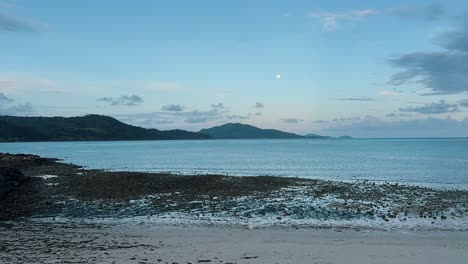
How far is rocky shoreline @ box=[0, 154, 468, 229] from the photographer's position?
75.2 feet

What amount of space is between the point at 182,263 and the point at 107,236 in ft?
19.5

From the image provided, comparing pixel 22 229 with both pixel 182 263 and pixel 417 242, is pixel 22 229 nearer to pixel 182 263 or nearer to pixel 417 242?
pixel 182 263

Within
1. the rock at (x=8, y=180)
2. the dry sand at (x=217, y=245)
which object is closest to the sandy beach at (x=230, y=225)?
the dry sand at (x=217, y=245)

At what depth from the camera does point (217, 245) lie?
1644cm

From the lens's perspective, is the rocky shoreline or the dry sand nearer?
the dry sand

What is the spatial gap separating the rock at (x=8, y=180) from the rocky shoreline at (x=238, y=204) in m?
0.62

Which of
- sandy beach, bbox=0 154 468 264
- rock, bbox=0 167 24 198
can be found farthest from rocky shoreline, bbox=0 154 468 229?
rock, bbox=0 167 24 198

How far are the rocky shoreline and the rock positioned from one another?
618 millimetres

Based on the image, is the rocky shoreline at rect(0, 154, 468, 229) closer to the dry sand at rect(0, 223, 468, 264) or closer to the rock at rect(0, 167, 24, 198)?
the rock at rect(0, 167, 24, 198)

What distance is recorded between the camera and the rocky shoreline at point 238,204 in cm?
2291

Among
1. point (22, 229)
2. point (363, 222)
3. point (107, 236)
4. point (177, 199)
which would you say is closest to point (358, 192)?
point (363, 222)

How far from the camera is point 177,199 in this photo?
2975 centimetres

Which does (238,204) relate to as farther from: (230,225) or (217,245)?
(217,245)

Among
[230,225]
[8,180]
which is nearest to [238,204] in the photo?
[230,225]
